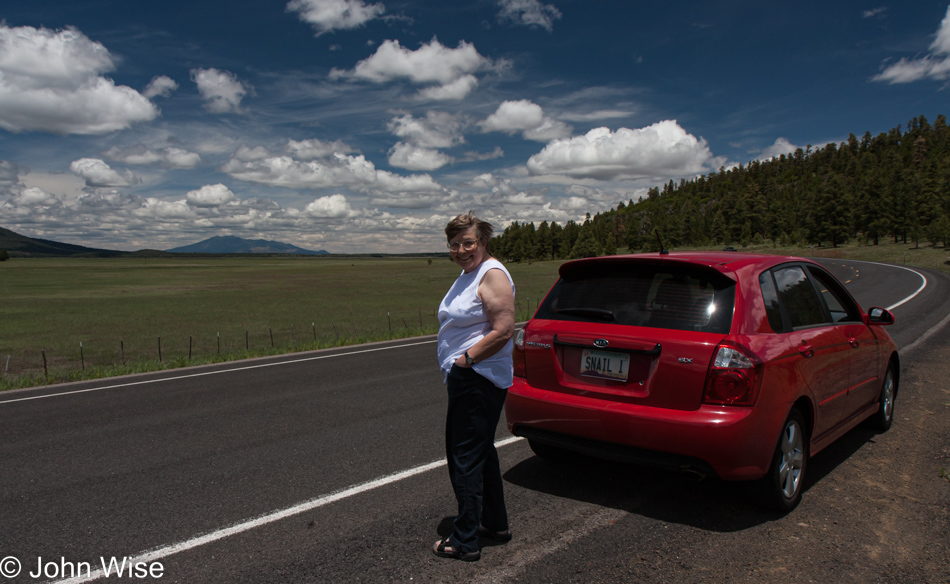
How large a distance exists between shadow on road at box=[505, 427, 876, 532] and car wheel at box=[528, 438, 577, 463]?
0.15 feet

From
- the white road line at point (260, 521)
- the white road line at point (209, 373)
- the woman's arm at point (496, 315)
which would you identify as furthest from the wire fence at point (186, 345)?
the woman's arm at point (496, 315)

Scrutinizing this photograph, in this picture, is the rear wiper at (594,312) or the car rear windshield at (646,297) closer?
the car rear windshield at (646,297)

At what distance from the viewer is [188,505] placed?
3.85m

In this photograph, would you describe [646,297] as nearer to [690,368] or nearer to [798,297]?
[690,368]

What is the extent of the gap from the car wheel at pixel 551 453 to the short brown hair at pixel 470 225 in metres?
2.03

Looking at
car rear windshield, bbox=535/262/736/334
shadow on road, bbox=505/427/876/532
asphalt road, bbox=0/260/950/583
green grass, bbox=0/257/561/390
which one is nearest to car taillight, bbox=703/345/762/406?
car rear windshield, bbox=535/262/736/334

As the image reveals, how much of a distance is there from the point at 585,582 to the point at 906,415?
491cm

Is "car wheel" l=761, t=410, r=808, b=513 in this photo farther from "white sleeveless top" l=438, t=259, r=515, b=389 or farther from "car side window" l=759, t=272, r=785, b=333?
"white sleeveless top" l=438, t=259, r=515, b=389

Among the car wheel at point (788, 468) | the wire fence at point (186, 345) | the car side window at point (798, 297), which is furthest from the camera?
the wire fence at point (186, 345)

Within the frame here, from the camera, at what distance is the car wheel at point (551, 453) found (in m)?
4.41

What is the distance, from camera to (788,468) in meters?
3.61

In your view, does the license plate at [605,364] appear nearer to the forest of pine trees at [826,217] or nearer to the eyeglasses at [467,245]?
the eyeglasses at [467,245]

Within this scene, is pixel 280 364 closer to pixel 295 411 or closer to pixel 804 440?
pixel 295 411

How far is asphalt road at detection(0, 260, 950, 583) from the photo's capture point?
2979mm
